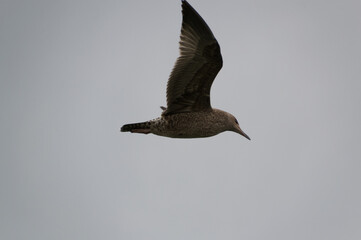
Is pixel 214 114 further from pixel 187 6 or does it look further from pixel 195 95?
pixel 187 6

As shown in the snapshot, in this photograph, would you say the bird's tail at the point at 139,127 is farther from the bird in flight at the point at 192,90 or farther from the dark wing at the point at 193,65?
the dark wing at the point at 193,65

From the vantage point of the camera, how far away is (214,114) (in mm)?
16953

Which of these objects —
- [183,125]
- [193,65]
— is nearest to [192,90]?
[193,65]

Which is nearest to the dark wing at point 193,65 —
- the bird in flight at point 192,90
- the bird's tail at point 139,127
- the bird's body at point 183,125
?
the bird in flight at point 192,90

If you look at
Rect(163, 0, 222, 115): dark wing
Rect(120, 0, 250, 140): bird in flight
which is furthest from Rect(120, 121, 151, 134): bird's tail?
Rect(163, 0, 222, 115): dark wing

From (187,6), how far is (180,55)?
1.03 meters

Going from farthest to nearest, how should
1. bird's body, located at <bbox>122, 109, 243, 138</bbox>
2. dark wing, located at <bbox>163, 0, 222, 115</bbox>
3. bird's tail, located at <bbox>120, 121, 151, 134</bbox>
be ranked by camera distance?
bird's tail, located at <bbox>120, 121, 151, 134</bbox>
bird's body, located at <bbox>122, 109, 243, 138</bbox>
dark wing, located at <bbox>163, 0, 222, 115</bbox>

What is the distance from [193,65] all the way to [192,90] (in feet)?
2.09

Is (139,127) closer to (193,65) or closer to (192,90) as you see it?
(192,90)

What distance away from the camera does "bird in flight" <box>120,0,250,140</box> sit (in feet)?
52.4

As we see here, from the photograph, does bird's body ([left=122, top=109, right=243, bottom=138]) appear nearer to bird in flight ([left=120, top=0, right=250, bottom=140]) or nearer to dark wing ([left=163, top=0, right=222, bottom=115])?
bird in flight ([left=120, top=0, right=250, bottom=140])

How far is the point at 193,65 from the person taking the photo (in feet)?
53.1

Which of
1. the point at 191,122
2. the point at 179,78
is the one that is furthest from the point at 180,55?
the point at 191,122

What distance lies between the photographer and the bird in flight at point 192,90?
15969mm
